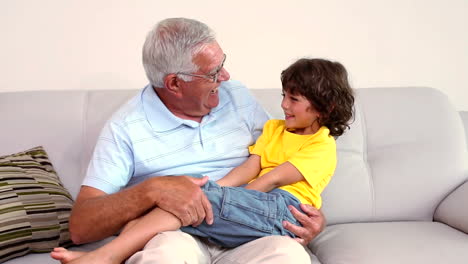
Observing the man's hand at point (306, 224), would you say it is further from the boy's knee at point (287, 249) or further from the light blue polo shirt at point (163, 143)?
the light blue polo shirt at point (163, 143)

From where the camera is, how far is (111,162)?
68.5 inches

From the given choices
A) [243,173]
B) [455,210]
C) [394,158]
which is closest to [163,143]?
[243,173]

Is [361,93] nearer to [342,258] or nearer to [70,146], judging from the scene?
[342,258]

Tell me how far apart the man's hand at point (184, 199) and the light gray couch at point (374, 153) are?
1.68ft

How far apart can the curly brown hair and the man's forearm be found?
0.61 metres

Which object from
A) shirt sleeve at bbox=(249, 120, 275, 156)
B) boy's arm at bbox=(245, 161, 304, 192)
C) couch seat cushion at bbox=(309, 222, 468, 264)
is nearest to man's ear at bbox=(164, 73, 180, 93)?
shirt sleeve at bbox=(249, 120, 275, 156)

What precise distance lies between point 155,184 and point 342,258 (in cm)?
66

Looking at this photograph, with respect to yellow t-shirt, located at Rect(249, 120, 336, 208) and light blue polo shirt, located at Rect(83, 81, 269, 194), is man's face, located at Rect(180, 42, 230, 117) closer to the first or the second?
light blue polo shirt, located at Rect(83, 81, 269, 194)

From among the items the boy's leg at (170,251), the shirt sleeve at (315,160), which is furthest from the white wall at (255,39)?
the boy's leg at (170,251)

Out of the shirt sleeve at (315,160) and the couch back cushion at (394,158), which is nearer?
the shirt sleeve at (315,160)

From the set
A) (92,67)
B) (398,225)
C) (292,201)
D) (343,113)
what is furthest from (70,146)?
(398,225)

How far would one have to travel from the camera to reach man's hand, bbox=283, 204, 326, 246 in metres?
1.66

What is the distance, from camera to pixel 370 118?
221 cm

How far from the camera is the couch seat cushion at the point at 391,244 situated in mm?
1697
